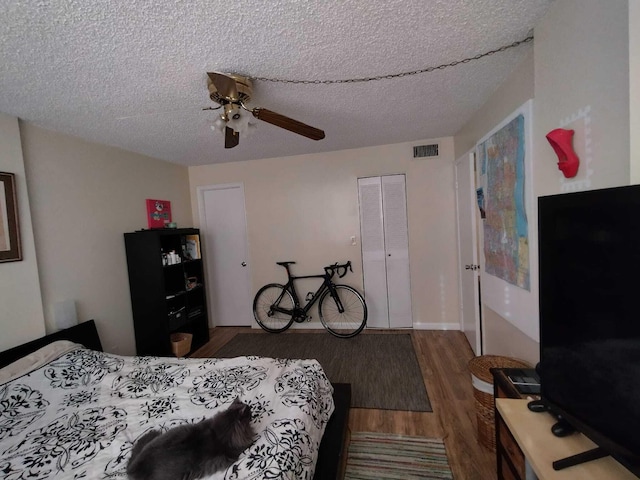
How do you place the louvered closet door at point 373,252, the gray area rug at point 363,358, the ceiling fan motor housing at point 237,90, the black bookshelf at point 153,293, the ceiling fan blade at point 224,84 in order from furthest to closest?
the louvered closet door at point 373,252 < the black bookshelf at point 153,293 < the gray area rug at point 363,358 < the ceiling fan motor housing at point 237,90 < the ceiling fan blade at point 224,84

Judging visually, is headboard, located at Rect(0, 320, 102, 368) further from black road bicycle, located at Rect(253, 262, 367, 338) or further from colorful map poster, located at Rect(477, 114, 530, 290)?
colorful map poster, located at Rect(477, 114, 530, 290)

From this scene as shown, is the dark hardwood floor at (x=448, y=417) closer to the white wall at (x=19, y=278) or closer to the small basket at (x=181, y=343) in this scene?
the small basket at (x=181, y=343)

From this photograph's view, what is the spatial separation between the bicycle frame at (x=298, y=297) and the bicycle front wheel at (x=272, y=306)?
0.04m

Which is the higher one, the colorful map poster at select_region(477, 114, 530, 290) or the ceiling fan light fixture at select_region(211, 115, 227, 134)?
the ceiling fan light fixture at select_region(211, 115, 227, 134)

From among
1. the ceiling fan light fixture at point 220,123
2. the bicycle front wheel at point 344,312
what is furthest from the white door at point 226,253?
the ceiling fan light fixture at point 220,123

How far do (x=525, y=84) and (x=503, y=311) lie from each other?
1534 mm

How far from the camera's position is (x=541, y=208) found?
95 centimetres

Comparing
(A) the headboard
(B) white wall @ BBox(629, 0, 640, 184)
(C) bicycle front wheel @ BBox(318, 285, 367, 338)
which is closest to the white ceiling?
(B) white wall @ BBox(629, 0, 640, 184)

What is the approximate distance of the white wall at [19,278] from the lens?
1.85 m

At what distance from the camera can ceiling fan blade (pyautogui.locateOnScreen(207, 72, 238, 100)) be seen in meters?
→ 1.44

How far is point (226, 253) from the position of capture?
392 cm

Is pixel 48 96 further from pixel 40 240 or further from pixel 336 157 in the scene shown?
pixel 336 157

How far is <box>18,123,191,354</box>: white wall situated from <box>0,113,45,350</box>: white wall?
25 millimetres

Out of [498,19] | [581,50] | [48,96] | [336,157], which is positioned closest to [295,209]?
[336,157]
